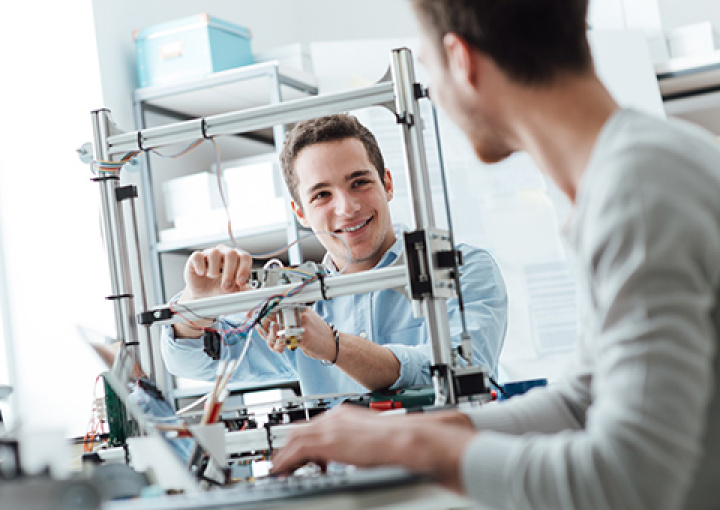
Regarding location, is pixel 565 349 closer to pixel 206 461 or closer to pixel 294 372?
pixel 294 372

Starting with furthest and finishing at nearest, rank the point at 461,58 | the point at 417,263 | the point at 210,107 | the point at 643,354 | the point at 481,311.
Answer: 1. the point at 210,107
2. the point at 481,311
3. the point at 417,263
4. the point at 461,58
5. the point at 643,354

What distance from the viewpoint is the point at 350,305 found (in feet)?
6.79

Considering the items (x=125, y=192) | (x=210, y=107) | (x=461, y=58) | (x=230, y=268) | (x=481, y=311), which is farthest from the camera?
(x=210, y=107)

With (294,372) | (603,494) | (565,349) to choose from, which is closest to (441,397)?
(603,494)

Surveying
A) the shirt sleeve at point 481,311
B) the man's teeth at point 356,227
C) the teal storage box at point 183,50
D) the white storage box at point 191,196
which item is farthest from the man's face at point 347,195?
the teal storage box at point 183,50

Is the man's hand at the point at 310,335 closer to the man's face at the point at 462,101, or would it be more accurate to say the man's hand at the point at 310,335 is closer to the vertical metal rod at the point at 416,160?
the vertical metal rod at the point at 416,160

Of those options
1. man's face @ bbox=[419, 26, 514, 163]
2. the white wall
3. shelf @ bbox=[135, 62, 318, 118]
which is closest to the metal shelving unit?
shelf @ bbox=[135, 62, 318, 118]

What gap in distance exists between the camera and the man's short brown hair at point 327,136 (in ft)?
6.66

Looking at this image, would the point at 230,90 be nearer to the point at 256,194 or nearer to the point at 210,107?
the point at 210,107

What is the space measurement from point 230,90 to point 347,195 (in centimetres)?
106

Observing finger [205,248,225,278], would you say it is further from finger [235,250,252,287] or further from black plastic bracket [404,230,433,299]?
black plastic bracket [404,230,433,299]

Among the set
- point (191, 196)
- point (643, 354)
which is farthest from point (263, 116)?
point (191, 196)

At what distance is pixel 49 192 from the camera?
2.80 metres

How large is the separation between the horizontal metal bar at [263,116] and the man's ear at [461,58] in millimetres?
534
